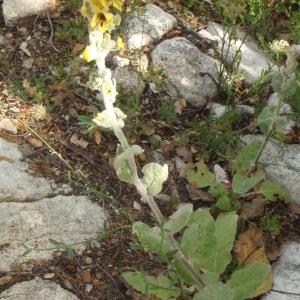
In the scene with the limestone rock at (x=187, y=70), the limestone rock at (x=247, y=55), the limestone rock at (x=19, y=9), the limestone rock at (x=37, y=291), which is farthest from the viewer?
the limestone rock at (x=19, y=9)

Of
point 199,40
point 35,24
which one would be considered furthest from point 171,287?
point 35,24

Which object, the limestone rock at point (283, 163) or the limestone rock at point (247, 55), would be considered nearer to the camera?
the limestone rock at point (283, 163)

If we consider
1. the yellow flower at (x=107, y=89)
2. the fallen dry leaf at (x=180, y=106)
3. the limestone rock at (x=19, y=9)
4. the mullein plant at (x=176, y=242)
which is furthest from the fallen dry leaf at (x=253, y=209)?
the limestone rock at (x=19, y=9)

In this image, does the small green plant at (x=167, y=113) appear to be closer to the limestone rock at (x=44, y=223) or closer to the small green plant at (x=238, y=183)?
the small green plant at (x=238, y=183)

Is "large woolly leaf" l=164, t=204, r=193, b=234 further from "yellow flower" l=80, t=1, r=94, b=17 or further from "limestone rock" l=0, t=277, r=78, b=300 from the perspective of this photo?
"yellow flower" l=80, t=1, r=94, b=17

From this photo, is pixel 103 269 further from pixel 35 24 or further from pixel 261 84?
pixel 35 24

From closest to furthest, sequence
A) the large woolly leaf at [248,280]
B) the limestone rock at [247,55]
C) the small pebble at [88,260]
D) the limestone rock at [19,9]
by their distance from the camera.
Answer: the large woolly leaf at [248,280] < the small pebble at [88,260] < the limestone rock at [247,55] < the limestone rock at [19,9]
